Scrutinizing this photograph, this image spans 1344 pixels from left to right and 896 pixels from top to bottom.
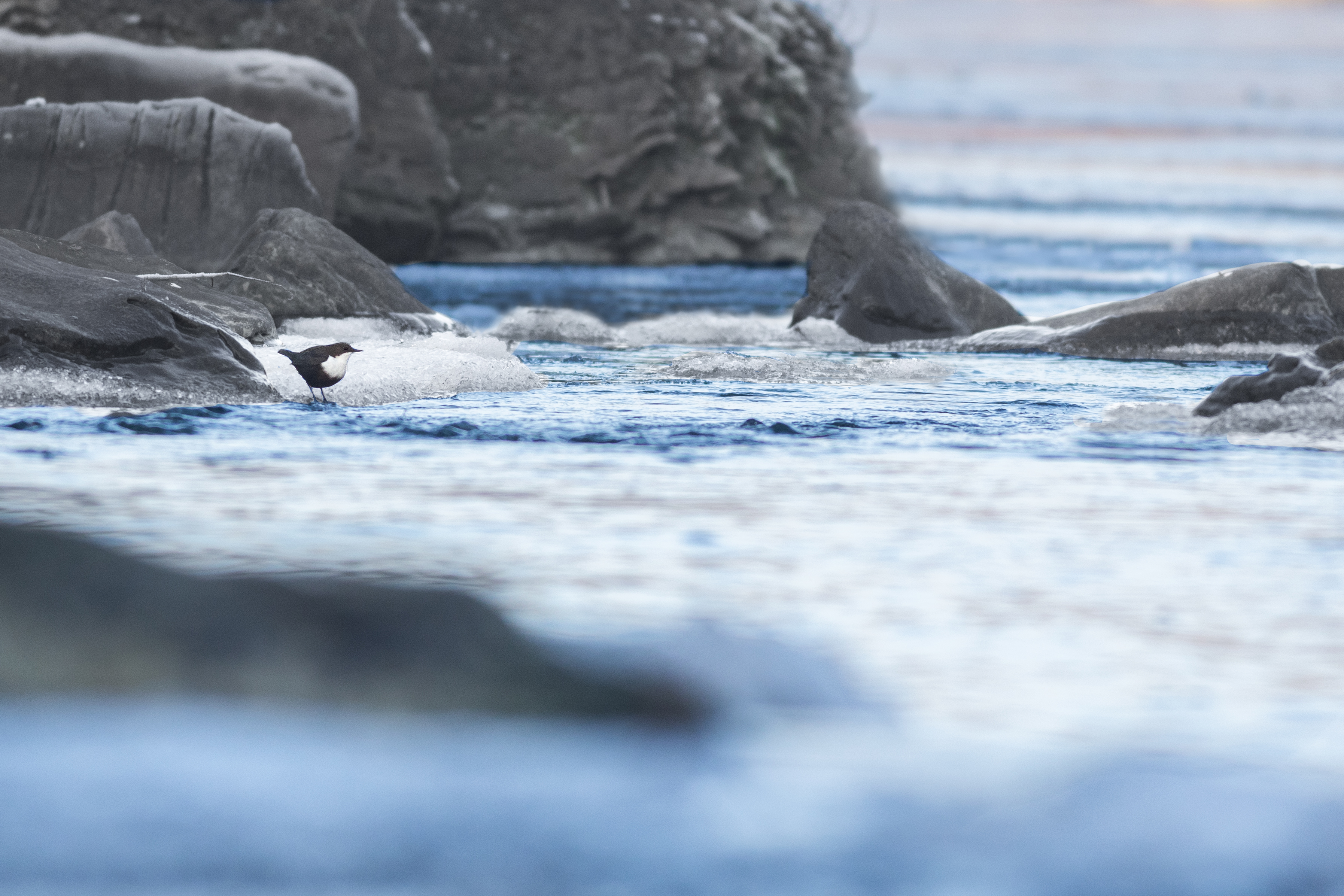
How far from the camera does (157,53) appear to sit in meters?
26.0

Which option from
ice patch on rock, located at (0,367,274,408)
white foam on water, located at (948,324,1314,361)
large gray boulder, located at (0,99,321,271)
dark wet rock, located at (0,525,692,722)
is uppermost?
large gray boulder, located at (0,99,321,271)

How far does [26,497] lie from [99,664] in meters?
1.79

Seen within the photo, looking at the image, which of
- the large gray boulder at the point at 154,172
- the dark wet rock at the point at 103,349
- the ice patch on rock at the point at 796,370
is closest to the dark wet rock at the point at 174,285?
the dark wet rock at the point at 103,349

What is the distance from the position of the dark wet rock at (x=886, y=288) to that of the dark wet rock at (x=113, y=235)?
5961mm

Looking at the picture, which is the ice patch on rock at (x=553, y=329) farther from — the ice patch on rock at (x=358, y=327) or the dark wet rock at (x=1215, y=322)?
the dark wet rock at (x=1215, y=322)

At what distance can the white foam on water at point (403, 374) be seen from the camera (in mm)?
7391

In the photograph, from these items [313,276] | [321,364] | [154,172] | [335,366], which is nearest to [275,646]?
[321,364]

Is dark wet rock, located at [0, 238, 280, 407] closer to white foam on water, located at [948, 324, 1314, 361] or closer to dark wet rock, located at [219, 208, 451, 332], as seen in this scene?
dark wet rock, located at [219, 208, 451, 332]

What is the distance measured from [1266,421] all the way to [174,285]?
6.63m

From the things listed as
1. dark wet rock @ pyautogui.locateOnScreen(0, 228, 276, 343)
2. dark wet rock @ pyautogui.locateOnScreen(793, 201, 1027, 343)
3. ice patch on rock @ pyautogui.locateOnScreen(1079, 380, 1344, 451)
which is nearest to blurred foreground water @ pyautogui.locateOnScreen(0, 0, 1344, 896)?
ice patch on rock @ pyautogui.locateOnScreen(1079, 380, 1344, 451)

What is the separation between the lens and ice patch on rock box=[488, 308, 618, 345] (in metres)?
13.7

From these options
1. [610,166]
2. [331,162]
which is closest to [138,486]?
[331,162]

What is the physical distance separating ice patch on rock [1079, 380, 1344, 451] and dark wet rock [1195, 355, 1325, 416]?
4 centimetres

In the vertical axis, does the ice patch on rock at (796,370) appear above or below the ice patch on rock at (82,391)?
above
